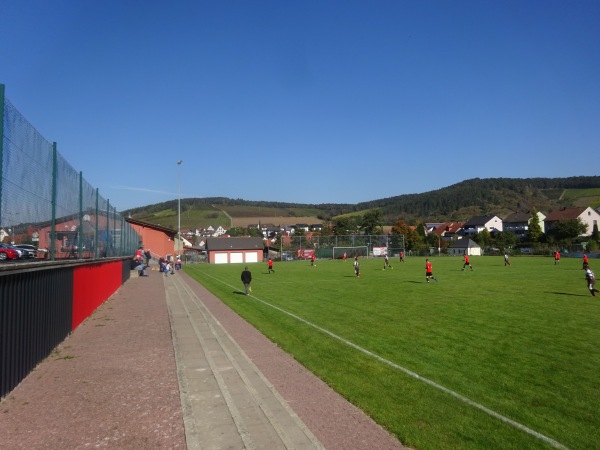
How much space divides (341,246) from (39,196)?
74.2 metres

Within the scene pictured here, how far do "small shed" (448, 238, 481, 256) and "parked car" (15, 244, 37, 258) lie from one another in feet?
317

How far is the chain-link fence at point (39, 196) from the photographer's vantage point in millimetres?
7035

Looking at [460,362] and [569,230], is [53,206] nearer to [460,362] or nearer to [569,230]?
[460,362]

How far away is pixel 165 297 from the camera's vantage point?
75.7 ft

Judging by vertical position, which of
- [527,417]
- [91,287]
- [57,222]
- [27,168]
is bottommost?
[527,417]

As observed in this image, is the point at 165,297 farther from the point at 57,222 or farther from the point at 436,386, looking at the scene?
the point at 436,386

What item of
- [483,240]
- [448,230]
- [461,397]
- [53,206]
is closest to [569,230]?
[483,240]

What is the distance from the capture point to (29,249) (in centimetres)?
836

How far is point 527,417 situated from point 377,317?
8858 millimetres

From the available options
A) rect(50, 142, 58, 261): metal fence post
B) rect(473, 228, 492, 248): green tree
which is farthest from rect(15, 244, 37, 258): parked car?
rect(473, 228, 492, 248): green tree

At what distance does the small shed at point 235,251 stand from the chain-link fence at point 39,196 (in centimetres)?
6982

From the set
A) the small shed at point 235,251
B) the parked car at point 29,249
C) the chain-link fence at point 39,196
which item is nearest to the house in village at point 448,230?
the small shed at point 235,251

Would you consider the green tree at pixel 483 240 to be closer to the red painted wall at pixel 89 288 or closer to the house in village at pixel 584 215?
the house in village at pixel 584 215

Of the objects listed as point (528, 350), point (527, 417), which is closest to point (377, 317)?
point (528, 350)
